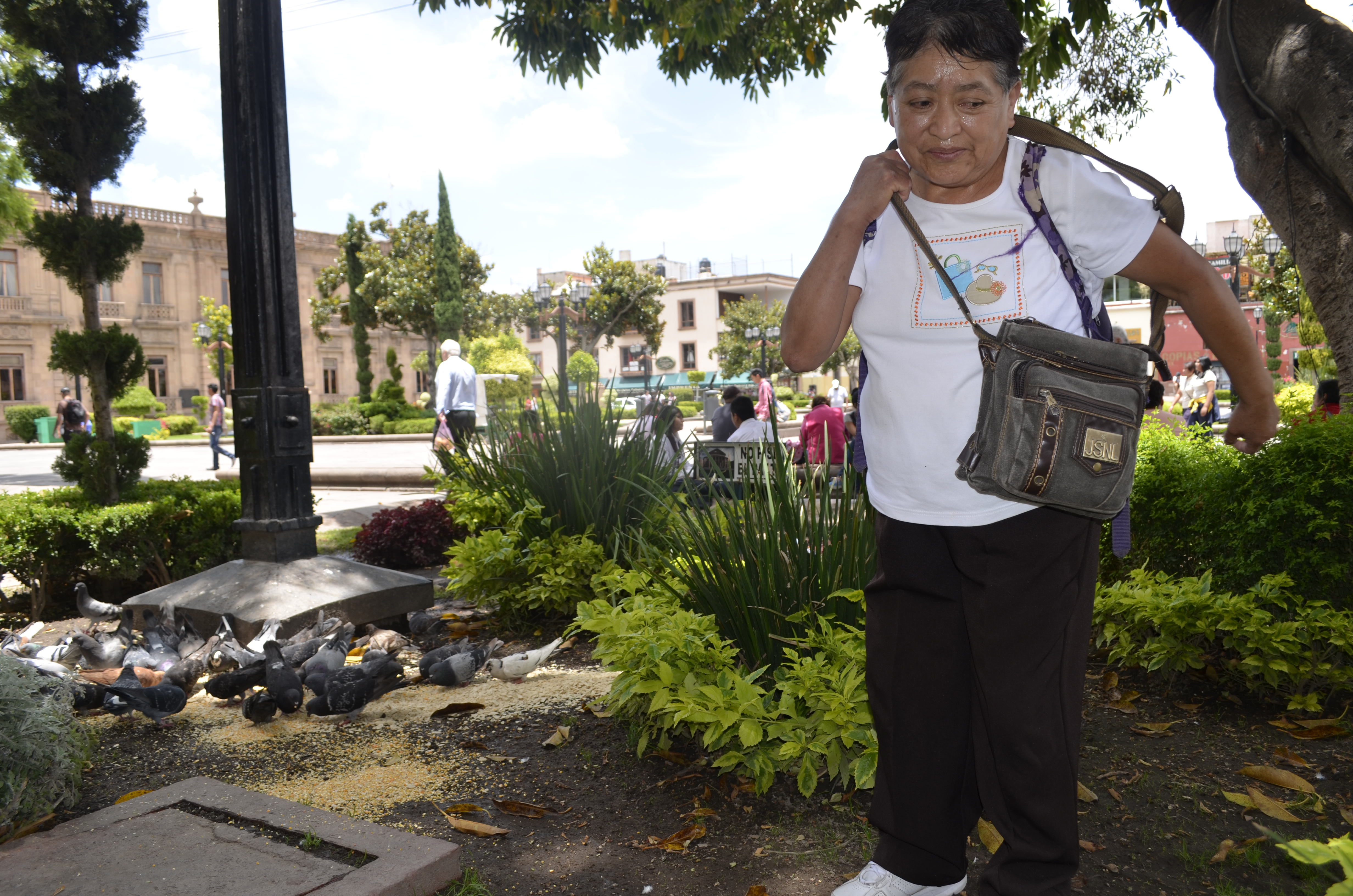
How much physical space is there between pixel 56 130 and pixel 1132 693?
26.5 ft

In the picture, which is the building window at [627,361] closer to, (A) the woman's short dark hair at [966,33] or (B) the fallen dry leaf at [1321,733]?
(B) the fallen dry leaf at [1321,733]

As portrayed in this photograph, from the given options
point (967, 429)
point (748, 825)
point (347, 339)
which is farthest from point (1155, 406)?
point (347, 339)

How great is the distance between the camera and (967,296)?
179cm

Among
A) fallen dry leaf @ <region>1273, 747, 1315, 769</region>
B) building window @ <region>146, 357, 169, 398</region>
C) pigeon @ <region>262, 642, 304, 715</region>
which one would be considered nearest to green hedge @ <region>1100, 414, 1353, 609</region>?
fallen dry leaf @ <region>1273, 747, 1315, 769</region>

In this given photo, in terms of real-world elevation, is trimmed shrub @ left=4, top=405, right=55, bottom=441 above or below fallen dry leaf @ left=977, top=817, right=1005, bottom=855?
above

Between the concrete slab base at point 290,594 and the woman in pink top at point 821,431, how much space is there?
355cm

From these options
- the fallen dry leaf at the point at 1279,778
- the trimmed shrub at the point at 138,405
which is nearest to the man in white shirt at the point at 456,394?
the fallen dry leaf at the point at 1279,778

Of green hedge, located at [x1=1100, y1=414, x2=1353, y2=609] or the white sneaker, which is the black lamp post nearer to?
green hedge, located at [x1=1100, y1=414, x2=1353, y2=609]

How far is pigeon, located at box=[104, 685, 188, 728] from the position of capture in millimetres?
3406

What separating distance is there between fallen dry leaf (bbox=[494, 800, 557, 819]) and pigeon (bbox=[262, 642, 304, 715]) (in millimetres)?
1182

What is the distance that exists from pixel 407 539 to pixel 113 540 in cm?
180

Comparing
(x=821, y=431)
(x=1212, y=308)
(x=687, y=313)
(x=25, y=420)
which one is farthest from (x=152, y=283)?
(x=1212, y=308)

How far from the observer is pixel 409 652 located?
4.51 m

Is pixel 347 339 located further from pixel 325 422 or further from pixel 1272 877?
pixel 1272 877
